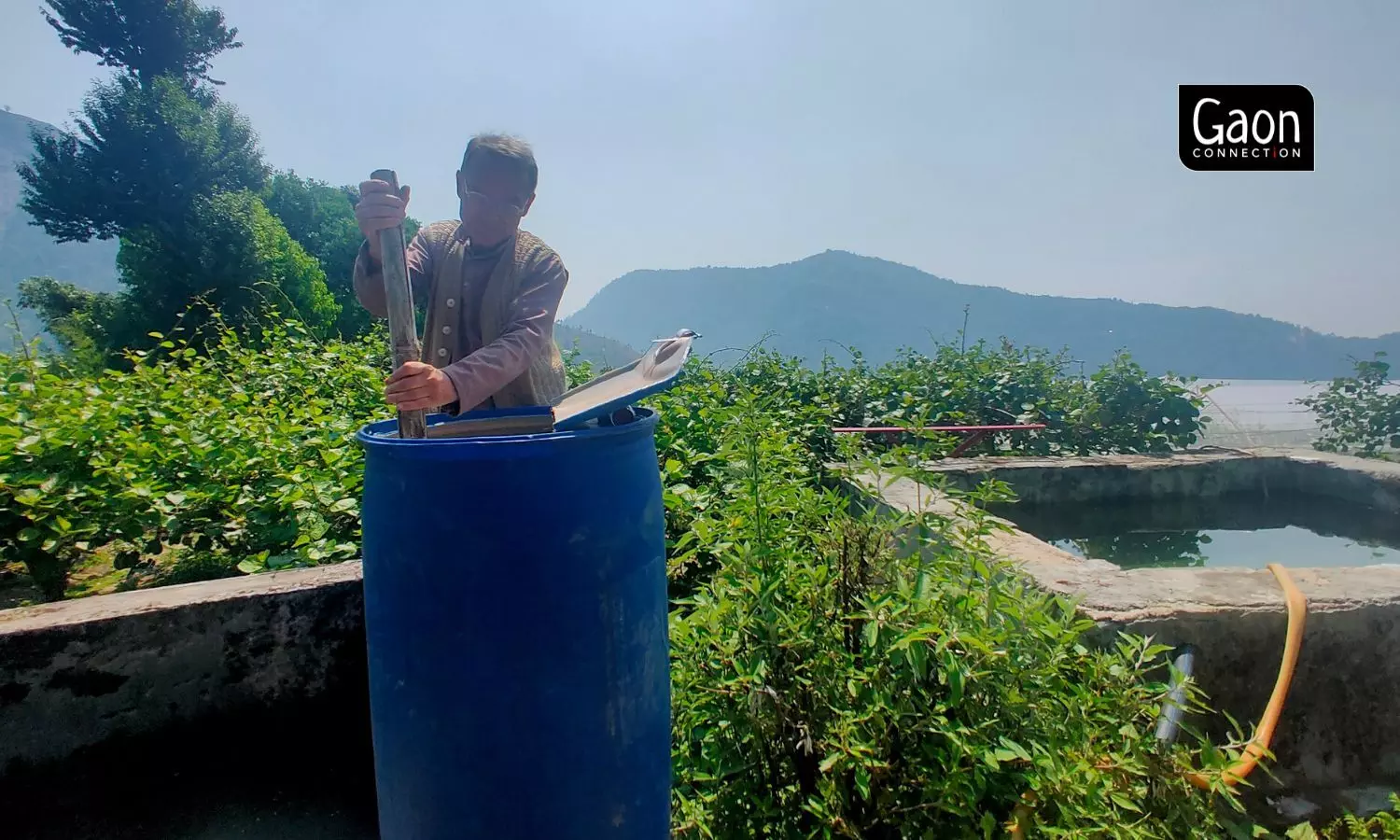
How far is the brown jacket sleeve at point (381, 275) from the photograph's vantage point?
1.47 meters

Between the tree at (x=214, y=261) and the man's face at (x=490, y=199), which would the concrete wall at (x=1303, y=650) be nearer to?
the man's face at (x=490, y=199)

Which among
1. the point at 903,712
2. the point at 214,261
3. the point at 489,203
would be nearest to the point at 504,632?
the point at 903,712

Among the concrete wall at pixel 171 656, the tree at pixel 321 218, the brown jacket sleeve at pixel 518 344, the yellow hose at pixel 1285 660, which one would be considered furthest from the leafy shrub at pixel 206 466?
the tree at pixel 321 218

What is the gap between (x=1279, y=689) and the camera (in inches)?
69.1

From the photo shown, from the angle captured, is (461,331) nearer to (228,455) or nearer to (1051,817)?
(228,455)

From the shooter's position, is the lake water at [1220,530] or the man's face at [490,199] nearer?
the man's face at [490,199]

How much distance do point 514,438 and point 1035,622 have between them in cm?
105

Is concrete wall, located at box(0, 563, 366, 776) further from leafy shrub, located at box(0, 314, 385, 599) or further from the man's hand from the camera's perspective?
the man's hand

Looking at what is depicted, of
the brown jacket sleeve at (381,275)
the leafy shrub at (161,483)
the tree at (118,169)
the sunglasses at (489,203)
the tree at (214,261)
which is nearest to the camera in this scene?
the brown jacket sleeve at (381,275)

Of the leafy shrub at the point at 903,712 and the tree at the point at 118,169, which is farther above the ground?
the tree at the point at 118,169

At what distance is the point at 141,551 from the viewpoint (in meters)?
2.19

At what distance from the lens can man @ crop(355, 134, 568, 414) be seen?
1.52m

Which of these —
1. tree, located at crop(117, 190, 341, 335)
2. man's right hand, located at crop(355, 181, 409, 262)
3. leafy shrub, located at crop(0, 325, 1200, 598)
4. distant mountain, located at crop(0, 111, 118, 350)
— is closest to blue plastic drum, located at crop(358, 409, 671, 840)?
man's right hand, located at crop(355, 181, 409, 262)

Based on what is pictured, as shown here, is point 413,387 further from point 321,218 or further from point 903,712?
point 321,218
